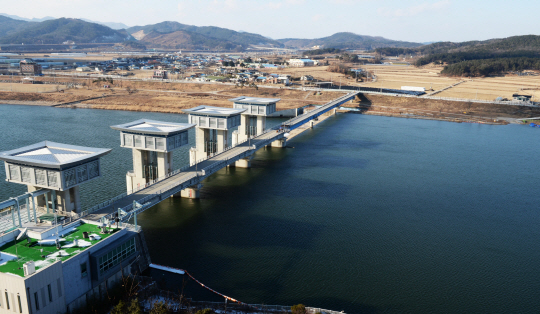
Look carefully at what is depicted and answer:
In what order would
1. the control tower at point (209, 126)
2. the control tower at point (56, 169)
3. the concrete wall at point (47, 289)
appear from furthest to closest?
the control tower at point (209, 126)
the control tower at point (56, 169)
the concrete wall at point (47, 289)

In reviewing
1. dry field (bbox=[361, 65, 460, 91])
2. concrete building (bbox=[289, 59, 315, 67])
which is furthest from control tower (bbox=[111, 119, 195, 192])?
concrete building (bbox=[289, 59, 315, 67])

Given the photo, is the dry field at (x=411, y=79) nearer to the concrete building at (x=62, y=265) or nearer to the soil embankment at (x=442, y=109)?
the soil embankment at (x=442, y=109)

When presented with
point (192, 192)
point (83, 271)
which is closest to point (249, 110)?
point (192, 192)

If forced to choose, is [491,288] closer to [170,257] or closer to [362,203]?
[362,203]

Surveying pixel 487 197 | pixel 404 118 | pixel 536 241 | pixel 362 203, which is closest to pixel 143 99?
pixel 404 118

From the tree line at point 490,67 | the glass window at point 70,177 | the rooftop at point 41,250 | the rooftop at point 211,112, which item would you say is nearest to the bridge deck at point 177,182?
the glass window at point 70,177
